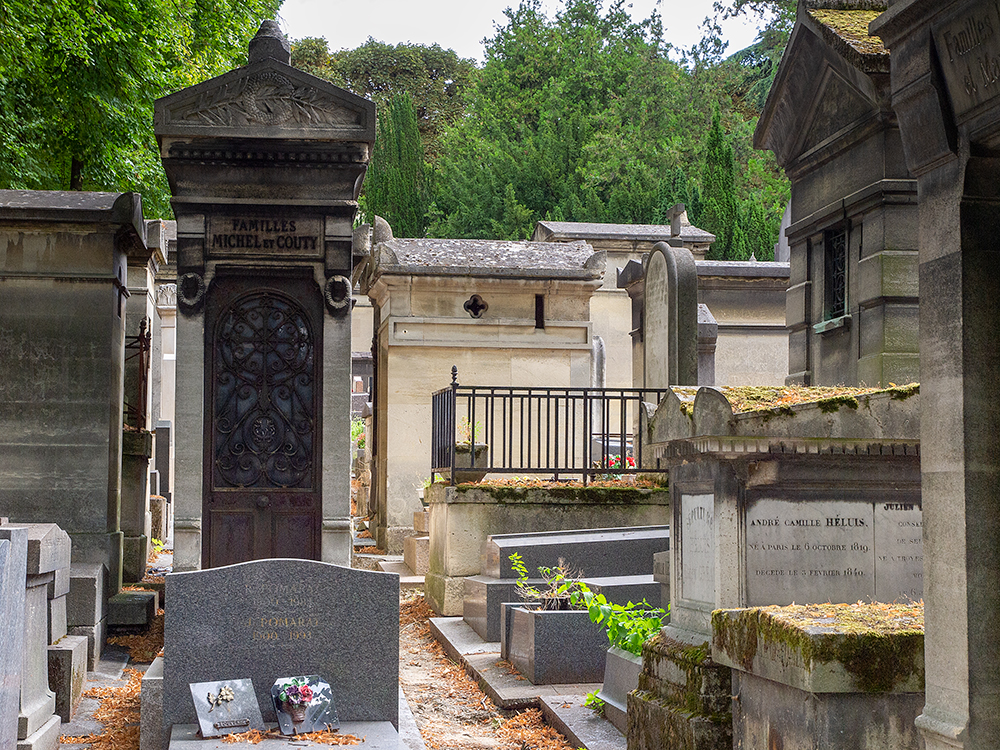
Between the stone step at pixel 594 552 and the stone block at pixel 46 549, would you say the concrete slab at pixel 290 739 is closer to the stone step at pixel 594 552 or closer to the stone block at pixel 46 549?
the stone block at pixel 46 549

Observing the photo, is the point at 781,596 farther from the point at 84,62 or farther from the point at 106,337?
the point at 84,62

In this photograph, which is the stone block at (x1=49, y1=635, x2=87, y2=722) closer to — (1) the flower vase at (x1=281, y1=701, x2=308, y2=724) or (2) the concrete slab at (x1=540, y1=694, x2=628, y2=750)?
(1) the flower vase at (x1=281, y1=701, x2=308, y2=724)

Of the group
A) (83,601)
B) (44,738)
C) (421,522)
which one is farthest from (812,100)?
(44,738)

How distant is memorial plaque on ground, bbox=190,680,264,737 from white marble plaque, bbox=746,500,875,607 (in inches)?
100

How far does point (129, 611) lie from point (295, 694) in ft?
12.5

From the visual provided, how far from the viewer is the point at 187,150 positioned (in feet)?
28.0

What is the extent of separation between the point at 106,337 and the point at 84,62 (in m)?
8.41

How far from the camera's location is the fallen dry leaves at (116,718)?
19.8 feet

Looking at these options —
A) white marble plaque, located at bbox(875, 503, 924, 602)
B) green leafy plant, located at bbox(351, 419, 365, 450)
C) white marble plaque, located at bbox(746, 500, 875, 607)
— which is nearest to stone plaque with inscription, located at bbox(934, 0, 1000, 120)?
white marble plaque, located at bbox(746, 500, 875, 607)

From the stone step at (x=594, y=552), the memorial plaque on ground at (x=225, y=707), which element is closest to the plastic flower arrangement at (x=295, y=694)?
the memorial plaque on ground at (x=225, y=707)

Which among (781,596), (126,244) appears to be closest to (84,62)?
(126,244)

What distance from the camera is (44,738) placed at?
18.6ft

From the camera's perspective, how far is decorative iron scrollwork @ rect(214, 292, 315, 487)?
8.73m

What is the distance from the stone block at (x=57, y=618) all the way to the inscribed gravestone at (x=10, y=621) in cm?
174
